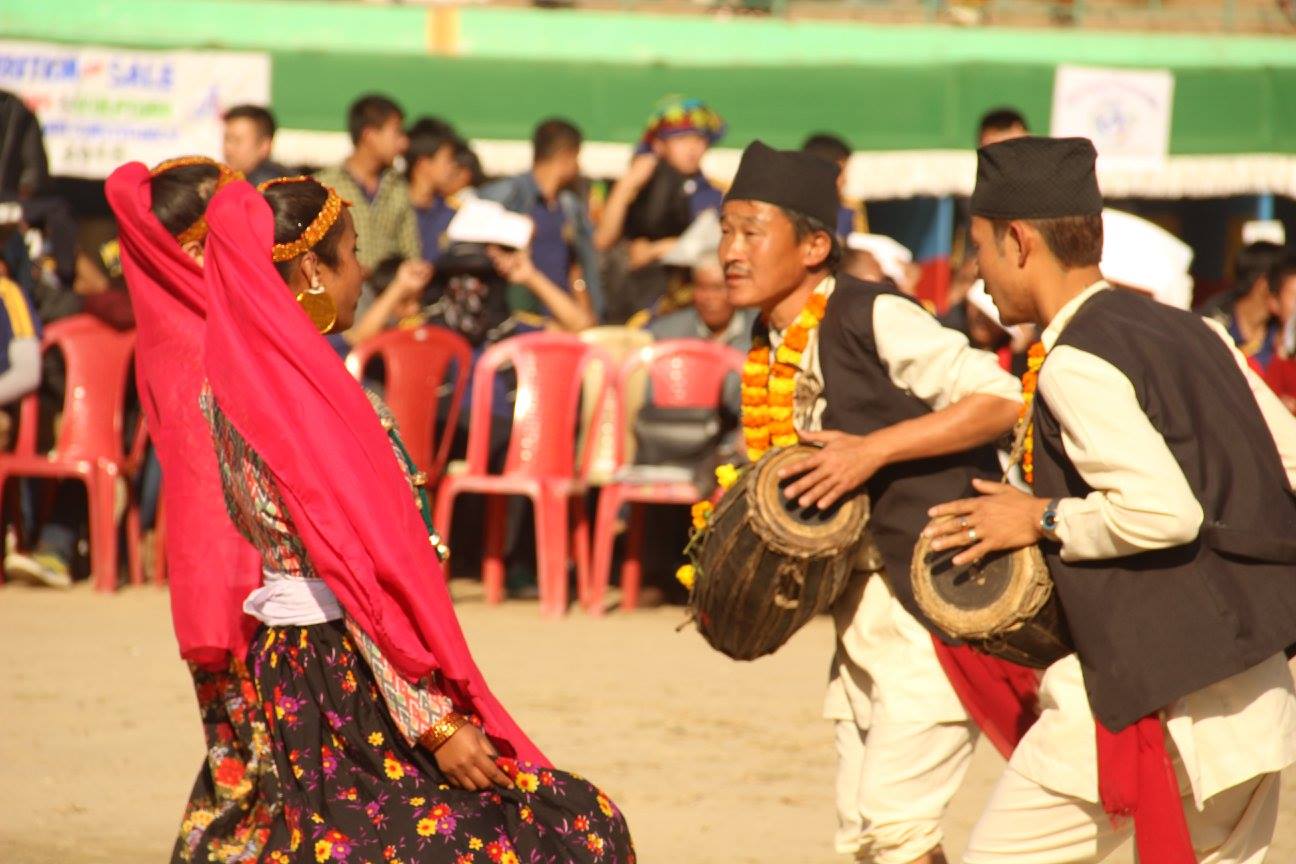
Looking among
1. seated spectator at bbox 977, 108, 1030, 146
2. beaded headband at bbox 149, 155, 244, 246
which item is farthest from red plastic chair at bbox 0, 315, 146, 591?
beaded headband at bbox 149, 155, 244, 246

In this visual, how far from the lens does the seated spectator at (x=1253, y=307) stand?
1062 cm

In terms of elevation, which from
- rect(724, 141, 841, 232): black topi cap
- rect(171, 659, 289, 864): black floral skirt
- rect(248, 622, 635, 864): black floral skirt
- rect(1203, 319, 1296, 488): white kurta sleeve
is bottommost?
rect(171, 659, 289, 864): black floral skirt

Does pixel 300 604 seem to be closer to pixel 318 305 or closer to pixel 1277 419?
pixel 318 305

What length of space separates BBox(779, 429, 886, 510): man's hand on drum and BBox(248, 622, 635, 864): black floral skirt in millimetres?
948

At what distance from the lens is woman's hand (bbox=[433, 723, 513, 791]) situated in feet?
12.2

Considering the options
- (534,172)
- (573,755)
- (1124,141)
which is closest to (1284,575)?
(573,755)

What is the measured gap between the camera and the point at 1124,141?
12797 millimetres

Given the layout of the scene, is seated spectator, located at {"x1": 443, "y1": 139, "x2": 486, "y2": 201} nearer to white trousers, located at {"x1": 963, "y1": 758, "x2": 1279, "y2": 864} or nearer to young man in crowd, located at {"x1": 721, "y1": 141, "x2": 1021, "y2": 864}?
young man in crowd, located at {"x1": 721, "y1": 141, "x2": 1021, "y2": 864}

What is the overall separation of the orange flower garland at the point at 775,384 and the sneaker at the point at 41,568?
6025 mm

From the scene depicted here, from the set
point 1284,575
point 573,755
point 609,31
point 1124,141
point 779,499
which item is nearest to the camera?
point 1284,575

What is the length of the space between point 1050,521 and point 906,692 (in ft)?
3.08

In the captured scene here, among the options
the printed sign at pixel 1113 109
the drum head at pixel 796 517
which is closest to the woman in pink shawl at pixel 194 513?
the drum head at pixel 796 517

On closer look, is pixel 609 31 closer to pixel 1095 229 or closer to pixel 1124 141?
pixel 1124 141

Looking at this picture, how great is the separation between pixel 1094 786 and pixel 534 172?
753 cm
